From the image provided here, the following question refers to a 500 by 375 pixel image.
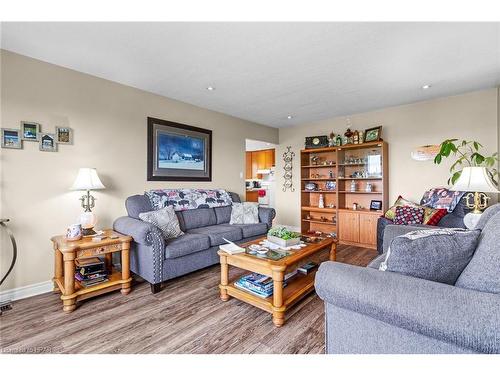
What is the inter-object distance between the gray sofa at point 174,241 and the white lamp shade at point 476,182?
228 centimetres

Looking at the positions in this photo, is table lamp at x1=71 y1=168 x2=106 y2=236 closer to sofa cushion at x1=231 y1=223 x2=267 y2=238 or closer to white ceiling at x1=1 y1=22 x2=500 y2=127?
white ceiling at x1=1 y1=22 x2=500 y2=127

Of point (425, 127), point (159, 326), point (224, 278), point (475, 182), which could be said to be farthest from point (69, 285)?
point (425, 127)

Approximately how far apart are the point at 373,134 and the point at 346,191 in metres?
1.05

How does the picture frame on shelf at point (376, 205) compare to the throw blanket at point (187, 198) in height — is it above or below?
below

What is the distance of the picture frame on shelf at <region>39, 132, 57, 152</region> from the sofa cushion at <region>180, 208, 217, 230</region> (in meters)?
1.54

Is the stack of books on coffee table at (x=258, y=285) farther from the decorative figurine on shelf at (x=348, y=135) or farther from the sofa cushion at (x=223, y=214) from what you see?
the decorative figurine on shelf at (x=348, y=135)

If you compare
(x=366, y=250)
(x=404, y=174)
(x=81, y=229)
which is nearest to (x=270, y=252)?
(x=81, y=229)

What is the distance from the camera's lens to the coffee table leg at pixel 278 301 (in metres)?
1.76

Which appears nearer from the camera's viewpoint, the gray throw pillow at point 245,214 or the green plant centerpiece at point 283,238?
the green plant centerpiece at point 283,238

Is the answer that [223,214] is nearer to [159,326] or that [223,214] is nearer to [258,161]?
[159,326]

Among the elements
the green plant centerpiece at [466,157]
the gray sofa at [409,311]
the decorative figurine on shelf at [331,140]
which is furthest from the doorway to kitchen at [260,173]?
the gray sofa at [409,311]

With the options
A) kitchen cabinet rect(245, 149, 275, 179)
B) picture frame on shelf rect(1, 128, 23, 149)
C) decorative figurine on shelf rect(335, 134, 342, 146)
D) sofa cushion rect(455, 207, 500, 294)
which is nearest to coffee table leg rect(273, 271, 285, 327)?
sofa cushion rect(455, 207, 500, 294)

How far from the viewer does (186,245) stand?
2.52m

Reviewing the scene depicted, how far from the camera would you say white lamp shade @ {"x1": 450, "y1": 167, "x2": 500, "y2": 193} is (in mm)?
2180
